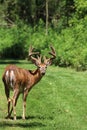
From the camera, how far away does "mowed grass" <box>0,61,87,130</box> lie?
14.4m

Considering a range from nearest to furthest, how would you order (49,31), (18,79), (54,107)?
(18,79) → (54,107) → (49,31)

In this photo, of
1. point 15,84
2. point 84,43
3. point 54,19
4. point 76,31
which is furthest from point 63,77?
point 54,19

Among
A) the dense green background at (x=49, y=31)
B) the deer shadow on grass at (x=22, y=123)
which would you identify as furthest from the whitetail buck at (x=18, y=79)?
the dense green background at (x=49, y=31)

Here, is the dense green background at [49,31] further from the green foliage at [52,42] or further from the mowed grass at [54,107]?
the mowed grass at [54,107]

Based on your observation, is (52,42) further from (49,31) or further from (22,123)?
(22,123)

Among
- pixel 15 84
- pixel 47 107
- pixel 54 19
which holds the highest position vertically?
pixel 15 84

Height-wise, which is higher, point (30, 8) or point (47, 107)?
point (47, 107)

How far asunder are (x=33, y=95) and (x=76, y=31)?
18458 mm

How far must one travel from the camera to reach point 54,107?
18.8 m

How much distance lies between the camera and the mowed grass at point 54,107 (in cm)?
1444

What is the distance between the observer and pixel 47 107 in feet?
61.4

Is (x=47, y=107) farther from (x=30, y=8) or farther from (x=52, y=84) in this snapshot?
(x=30, y=8)

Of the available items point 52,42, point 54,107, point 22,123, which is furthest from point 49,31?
point 22,123

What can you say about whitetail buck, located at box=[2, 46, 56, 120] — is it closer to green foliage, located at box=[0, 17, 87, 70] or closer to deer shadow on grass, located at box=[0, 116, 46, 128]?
deer shadow on grass, located at box=[0, 116, 46, 128]
